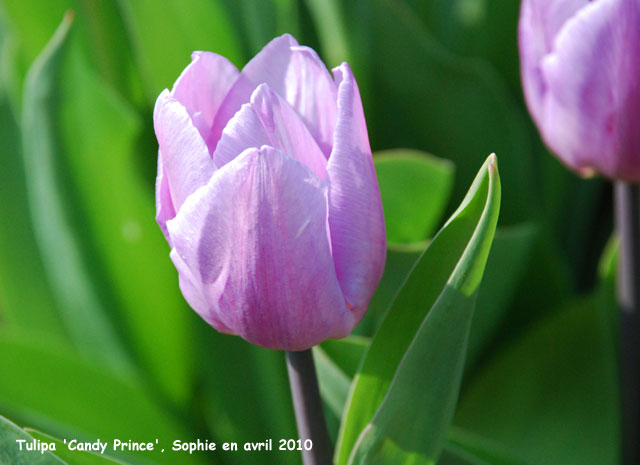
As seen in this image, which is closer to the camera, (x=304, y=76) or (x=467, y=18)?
(x=304, y=76)

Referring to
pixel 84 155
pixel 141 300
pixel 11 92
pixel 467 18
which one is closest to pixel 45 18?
pixel 11 92

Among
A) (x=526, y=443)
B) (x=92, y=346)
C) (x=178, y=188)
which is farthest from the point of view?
(x=92, y=346)

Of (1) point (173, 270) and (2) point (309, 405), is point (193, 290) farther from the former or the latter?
(1) point (173, 270)

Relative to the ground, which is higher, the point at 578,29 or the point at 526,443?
the point at 578,29


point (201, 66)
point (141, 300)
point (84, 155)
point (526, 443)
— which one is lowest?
point (526, 443)

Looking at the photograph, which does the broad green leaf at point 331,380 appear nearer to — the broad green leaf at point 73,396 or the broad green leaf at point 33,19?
the broad green leaf at point 73,396

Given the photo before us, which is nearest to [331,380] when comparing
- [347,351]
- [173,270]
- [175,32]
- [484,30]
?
[347,351]

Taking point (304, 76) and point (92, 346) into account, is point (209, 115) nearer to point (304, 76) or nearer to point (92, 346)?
point (304, 76)
